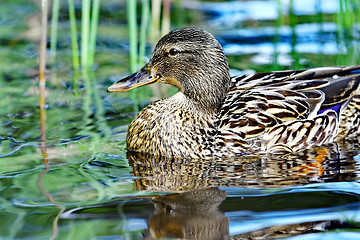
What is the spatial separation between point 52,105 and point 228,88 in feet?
9.09

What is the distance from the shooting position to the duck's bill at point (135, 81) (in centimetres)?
690

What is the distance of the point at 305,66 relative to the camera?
10.1 m

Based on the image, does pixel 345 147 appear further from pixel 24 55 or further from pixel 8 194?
pixel 24 55

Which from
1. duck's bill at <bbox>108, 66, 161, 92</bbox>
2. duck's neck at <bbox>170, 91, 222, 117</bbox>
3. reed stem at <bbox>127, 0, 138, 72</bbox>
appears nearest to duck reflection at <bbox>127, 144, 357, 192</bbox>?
duck's neck at <bbox>170, 91, 222, 117</bbox>

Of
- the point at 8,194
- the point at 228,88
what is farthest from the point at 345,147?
the point at 8,194

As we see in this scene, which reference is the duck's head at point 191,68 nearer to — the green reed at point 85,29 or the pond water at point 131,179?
the pond water at point 131,179

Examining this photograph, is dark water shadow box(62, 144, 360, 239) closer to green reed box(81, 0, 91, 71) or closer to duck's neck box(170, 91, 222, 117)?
duck's neck box(170, 91, 222, 117)

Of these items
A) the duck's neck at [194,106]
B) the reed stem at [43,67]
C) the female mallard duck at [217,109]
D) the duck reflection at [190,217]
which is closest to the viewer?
the duck reflection at [190,217]

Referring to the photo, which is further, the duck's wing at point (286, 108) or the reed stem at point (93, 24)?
the reed stem at point (93, 24)

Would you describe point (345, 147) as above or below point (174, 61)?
below

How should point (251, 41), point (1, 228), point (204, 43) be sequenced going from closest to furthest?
1. point (1, 228)
2. point (204, 43)
3. point (251, 41)

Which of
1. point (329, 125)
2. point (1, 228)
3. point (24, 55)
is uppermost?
point (24, 55)

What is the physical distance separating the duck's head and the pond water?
2.58ft

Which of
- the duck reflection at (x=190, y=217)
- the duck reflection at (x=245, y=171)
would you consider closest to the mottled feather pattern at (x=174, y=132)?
the duck reflection at (x=245, y=171)
